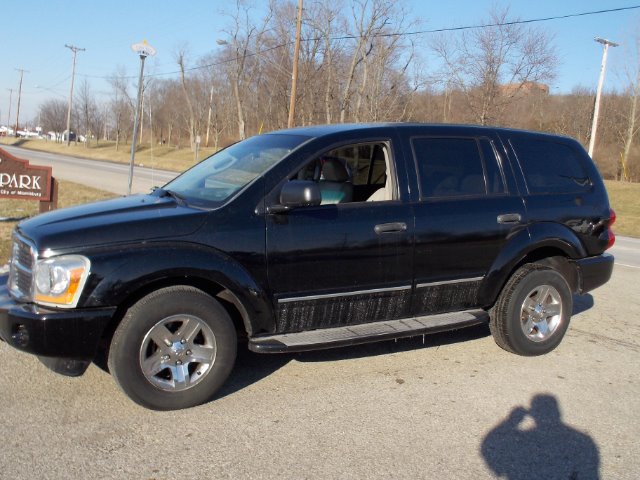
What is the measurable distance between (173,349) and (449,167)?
2.65 metres

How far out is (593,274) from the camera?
5703 mm

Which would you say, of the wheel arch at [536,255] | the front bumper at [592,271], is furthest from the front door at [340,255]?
the front bumper at [592,271]

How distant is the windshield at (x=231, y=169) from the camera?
4.38m

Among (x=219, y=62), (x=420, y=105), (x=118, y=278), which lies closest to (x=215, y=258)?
(x=118, y=278)

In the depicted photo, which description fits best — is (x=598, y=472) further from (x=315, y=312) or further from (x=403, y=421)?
(x=315, y=312)

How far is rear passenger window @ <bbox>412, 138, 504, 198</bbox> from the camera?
4852mm

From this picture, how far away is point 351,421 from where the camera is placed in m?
3.90

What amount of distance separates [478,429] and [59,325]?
8.76 feet

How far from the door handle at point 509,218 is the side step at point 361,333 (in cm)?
79

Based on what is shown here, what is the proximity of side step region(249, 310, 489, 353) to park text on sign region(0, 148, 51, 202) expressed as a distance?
746 centimetres

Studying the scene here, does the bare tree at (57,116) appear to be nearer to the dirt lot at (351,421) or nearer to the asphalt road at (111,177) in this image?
the asphalt road at (111,177)

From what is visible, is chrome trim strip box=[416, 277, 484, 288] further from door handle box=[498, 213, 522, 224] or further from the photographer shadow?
the photographer shadow

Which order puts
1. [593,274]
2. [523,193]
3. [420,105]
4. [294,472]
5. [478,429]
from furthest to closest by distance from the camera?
[420,105] → [593,274] → [523,193] → [478,429] → [294,472]

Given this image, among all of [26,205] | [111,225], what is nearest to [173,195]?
[111,225]
